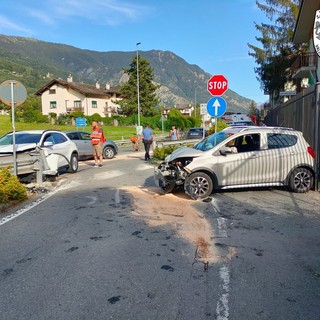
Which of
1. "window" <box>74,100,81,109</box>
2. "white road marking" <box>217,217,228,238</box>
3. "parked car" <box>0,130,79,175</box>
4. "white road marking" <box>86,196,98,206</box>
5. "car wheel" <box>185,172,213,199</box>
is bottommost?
"white road marking" <box>217,217,228,238</box>

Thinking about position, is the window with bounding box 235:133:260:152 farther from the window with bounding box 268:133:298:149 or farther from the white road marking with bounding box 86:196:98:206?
the white road marking with bounding box 86:196:98:206

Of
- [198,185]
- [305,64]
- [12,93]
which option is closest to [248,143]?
[198,185]

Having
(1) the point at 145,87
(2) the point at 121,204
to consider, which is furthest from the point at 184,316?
(1) the point at 145,87

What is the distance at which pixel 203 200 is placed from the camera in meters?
7.97

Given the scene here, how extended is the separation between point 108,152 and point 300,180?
38.9 feet

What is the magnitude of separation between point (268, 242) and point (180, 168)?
3457 millimetres

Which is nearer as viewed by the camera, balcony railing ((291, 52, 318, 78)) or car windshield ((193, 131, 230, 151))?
car windshield ((193, 131, 230, 151))

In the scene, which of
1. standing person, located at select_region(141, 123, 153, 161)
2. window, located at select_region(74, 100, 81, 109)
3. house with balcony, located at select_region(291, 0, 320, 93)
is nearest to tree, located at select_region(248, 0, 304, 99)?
house with balcony, located at select_region(291, 0, 320, 93)

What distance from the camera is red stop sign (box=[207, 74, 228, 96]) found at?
11.6 meters

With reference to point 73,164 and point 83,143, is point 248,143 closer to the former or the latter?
point 73,164

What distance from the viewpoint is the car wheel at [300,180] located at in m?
8.42

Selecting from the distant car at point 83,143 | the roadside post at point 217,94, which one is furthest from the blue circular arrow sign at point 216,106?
the distant car at point 83,143

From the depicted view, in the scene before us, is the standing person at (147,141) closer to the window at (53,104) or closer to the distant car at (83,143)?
the distant car at (83,143)

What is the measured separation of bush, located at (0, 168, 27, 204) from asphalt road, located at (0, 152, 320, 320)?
46 cm
